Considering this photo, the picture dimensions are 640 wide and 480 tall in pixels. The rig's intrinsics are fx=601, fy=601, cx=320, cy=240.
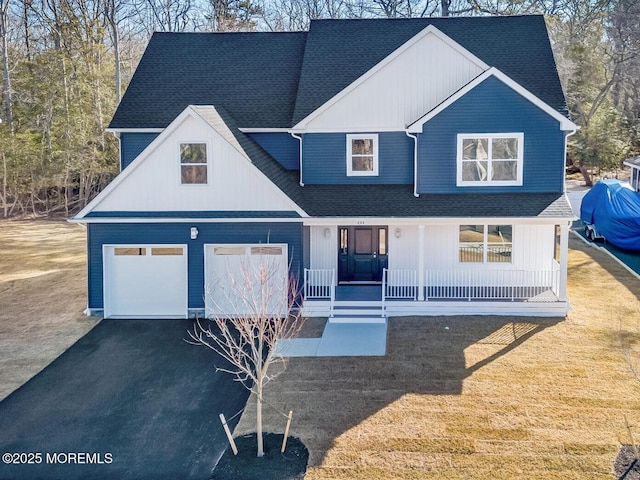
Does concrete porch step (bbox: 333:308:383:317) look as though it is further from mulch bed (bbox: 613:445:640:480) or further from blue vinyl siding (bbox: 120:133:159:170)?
blue vinyl siding (bbox: 120:133:159:170)

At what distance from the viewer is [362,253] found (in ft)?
57.7

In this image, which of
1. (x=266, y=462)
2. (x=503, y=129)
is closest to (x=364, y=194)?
(x=503, y=129)

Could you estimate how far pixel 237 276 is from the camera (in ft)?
51.6

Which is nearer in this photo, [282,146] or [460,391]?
[460,391]

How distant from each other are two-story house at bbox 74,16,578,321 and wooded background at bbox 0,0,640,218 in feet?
60.5

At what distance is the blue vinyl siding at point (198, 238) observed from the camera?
617 inches

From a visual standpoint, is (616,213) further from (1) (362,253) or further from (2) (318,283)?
(2) (318,283)

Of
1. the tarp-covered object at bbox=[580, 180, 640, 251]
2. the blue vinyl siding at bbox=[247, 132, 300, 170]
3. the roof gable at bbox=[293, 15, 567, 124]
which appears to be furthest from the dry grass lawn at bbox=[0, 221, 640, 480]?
the roof gable at bbox=[293, 15, 567, 124]

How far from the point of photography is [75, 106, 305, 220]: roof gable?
49.9 ft

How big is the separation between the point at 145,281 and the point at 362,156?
693 cm

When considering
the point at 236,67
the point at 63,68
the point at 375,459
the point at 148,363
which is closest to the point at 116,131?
the point at 236,67

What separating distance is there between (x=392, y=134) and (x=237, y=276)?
5.91 metres

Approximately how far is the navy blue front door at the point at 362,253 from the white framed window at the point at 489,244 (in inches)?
90.1

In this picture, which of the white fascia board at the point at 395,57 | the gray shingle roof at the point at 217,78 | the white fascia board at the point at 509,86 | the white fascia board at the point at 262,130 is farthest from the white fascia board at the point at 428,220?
the gray shingle roof at the point at 217,78
